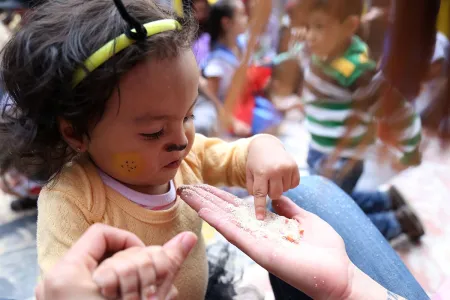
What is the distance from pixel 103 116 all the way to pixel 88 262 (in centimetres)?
21

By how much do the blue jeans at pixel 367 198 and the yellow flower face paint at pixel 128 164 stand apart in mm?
1090

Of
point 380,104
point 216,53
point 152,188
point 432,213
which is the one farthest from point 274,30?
point 152,188

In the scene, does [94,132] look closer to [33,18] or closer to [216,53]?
[33,18]

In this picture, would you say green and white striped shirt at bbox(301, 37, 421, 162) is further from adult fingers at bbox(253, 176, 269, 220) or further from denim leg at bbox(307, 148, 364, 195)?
adult fingers at bbox(253, 176, 269, 220)

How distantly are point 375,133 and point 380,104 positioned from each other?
0.13 metres

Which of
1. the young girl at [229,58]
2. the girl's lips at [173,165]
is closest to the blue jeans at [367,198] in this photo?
the young girl at [229,58]

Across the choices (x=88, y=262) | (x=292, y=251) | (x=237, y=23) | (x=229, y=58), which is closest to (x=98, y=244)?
(x=88, y=262)

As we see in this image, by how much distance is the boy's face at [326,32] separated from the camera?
5.09ft

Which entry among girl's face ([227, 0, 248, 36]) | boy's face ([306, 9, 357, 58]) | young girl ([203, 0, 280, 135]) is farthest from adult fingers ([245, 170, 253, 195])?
girl's face ([227, 0, 248, 36])

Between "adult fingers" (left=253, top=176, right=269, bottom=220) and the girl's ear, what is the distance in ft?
0.86

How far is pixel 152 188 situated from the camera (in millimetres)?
680

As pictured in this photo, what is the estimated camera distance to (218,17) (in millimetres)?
2213

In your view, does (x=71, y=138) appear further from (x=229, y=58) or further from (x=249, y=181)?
(x=229, y=58)

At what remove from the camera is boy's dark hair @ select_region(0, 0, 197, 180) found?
0.54m
